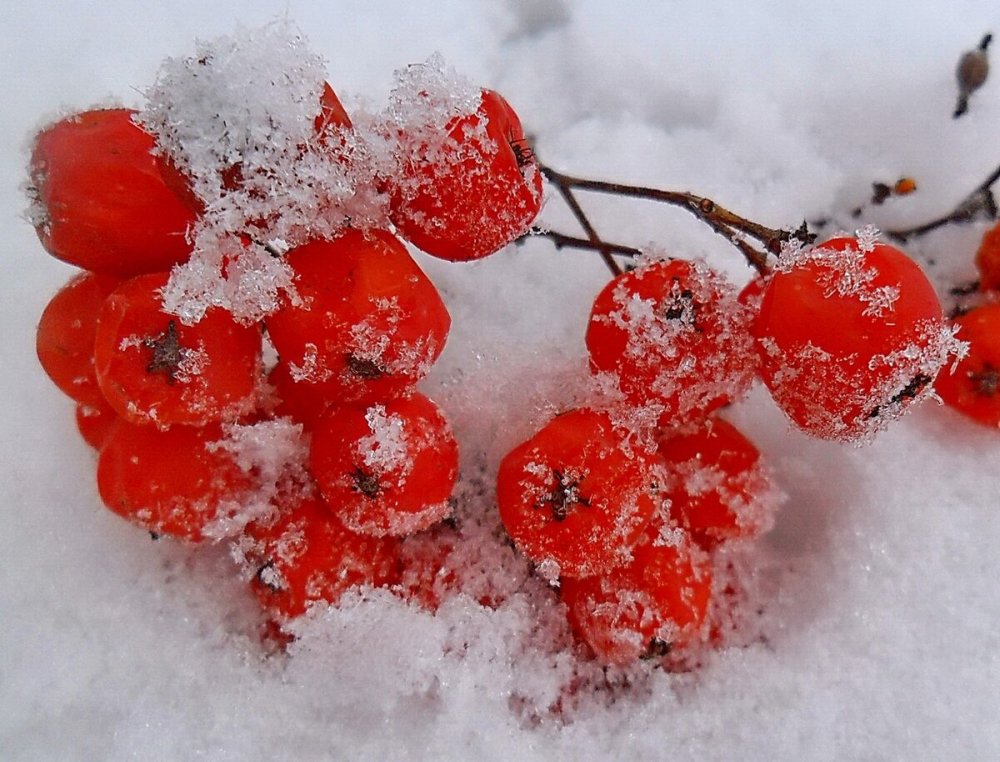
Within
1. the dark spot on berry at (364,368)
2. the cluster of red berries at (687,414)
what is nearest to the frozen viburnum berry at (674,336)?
the cluster of red berries at (687,414)

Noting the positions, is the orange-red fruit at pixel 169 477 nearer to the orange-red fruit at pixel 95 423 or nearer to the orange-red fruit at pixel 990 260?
the orange-red fruit at pixel 95 423

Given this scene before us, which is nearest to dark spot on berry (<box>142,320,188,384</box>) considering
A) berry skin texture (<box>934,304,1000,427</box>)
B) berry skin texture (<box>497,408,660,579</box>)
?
berry skin texture (<box>497,408,660,579</box>)

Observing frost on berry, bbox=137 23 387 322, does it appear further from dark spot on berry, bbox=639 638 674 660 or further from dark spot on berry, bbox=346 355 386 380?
dark spot on berry, bbox=639 638 674 660

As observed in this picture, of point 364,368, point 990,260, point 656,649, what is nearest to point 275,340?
point 364,368

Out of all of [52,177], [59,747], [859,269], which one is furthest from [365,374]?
[59,747]

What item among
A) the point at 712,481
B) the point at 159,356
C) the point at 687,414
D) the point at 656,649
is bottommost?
the point at 656,649

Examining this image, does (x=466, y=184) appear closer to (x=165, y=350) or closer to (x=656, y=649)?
(x=165, y=350)
